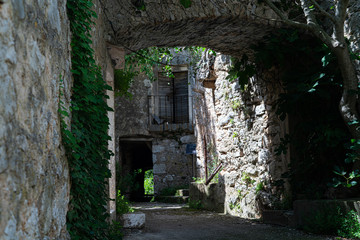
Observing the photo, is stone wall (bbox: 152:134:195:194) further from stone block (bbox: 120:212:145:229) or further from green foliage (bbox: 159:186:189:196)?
stone block (bbox: 120:212:145:229)

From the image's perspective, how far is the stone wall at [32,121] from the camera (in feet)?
5.27

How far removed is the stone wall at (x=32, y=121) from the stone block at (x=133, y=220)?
8.57ft

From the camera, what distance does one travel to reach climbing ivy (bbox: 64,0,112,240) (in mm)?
2623

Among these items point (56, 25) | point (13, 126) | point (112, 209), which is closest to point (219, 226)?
point (112, 209)

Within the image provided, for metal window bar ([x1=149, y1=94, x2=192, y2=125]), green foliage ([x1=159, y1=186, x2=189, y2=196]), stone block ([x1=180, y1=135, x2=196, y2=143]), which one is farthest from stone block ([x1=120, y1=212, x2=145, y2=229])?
metal window bar ([x1=149, y1=94, x2=192, y2=125])

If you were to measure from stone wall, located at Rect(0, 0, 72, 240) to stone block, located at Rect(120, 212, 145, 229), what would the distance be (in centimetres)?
261

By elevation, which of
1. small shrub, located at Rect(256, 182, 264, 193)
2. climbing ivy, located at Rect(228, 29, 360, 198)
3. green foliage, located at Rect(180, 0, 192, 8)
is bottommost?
small shrub, located at Rect(256, 182, 264, 193)

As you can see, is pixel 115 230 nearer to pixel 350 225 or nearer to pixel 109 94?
pixel 109 94

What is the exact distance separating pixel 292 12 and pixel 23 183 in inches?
165

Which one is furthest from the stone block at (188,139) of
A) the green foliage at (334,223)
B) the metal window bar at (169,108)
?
the green foliage at (334,223)

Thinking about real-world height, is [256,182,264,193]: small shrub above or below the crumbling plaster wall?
below

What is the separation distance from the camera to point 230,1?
4.52 m

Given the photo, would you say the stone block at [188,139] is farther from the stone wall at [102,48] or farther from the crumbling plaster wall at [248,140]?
the stone wall at [102,48]

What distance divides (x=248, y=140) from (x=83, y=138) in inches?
154
